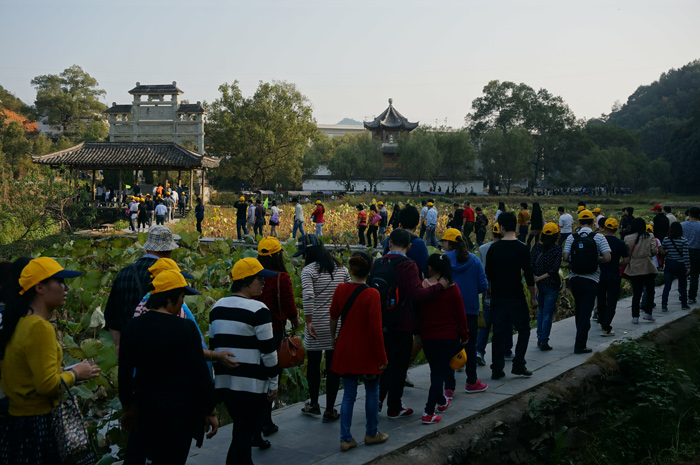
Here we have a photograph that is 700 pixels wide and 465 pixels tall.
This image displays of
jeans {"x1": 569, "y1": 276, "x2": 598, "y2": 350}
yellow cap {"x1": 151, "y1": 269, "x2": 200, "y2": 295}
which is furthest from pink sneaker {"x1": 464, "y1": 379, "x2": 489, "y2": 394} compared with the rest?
yellow cap {"x1": 151, "y1": 269, "x2": 200, "y2": 295}

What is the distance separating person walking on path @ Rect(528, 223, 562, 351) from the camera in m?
6.72

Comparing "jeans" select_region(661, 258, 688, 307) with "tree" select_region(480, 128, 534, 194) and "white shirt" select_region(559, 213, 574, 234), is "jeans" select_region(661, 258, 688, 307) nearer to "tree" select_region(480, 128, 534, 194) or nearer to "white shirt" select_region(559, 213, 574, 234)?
"white shirt" select_region(559, 213, 574, 234)

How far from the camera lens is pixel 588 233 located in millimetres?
7055

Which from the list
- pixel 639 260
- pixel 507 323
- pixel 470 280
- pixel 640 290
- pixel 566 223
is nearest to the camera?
pixel 470 280

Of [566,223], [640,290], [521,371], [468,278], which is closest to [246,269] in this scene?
[468,278]

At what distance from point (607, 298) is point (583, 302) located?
1.19m

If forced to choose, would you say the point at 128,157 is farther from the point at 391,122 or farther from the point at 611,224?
the point at 391,122

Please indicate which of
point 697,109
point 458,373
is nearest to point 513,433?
point 458,373

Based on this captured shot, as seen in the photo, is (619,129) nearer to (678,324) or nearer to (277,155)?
(277,155)

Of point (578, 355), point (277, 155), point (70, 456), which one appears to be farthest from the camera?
point (277, 155)

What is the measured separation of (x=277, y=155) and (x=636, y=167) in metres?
34.3

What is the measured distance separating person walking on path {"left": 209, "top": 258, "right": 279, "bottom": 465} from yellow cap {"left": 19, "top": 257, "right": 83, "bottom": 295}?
34.4 inches

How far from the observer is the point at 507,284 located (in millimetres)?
5656

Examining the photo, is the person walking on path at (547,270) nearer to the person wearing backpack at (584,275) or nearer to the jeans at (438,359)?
the person wearing backpack at (584,275)
